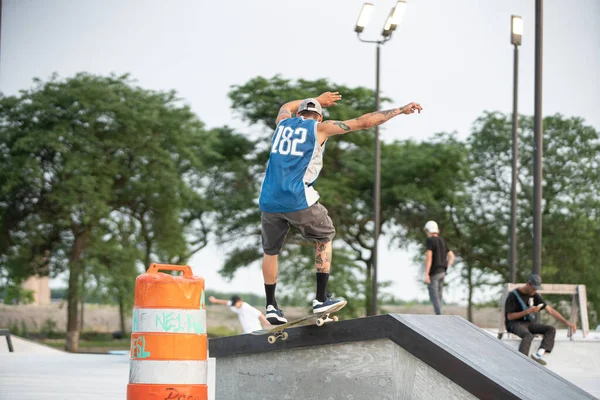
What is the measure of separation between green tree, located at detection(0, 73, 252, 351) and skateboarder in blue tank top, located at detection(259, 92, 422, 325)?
27.7m

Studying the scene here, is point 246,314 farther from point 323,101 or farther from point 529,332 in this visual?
point 323,101

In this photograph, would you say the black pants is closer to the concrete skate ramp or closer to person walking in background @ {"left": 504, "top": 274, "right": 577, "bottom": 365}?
person walking in background @ {"left": 504, "top": 274, "right": 577, "bottom": 365}

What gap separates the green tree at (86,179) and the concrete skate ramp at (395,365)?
90.7ft

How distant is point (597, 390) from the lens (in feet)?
38.2

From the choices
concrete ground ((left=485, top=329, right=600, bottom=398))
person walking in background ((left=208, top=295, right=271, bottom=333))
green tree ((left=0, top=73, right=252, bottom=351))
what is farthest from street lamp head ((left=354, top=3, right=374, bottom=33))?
green tree ((left=0, top=73, right=252, bottom=351))

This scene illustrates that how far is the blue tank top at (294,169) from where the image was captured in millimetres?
7535

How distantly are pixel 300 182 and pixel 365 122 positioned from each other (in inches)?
28.5

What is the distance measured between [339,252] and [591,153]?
48.2 feet

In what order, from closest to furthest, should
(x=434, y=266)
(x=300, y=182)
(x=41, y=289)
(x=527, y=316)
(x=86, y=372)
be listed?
(x=300, y=182) → (x=86, y=372) → (x=527, y=316) → (x=434, y=266) → (x=41, y=289)

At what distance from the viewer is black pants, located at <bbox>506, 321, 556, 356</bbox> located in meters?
14.8

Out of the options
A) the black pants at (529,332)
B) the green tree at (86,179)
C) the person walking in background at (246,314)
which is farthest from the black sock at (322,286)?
the green tree at (86,179)

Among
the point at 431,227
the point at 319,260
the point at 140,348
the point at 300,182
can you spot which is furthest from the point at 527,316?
the point at 140,348

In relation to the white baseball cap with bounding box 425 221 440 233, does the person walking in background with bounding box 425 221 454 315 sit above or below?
below

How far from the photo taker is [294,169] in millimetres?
7562
